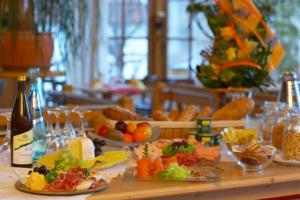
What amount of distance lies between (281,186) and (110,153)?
559mm

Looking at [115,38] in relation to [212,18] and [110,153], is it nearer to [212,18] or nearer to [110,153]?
[212,18]

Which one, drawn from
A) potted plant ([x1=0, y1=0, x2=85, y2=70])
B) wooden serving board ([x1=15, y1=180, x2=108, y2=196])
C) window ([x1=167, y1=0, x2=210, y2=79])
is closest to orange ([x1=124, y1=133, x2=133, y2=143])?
wooden serving board ([x1=15, y1=180, x2=108, y2=196])

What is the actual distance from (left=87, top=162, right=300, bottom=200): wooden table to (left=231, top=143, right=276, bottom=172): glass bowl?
3 centimetres

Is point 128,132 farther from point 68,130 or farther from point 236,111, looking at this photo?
point 236,111

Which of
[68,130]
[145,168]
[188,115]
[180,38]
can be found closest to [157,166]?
[145,168]

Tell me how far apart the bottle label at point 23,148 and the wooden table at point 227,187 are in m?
0.32

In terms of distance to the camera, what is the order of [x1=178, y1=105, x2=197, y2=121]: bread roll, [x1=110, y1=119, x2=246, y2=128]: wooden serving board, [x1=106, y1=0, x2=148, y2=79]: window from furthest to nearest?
[x1=106, y1=0, x2=148, y2=79]: window → [x1=178, y1=105, x2=197, y2=121]: bread roll → [x1=110, y1=119, x2=246, y2=128]: wooden serving board

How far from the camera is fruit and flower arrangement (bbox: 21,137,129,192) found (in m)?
1.70

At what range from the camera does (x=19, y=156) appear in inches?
78.8

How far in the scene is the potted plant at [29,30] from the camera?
3.04 m

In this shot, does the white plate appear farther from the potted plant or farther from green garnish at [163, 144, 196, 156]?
the potted plant

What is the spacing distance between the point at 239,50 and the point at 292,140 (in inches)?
38.1

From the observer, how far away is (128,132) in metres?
2.48

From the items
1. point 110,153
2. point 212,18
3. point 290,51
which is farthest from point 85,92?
point 110,153
